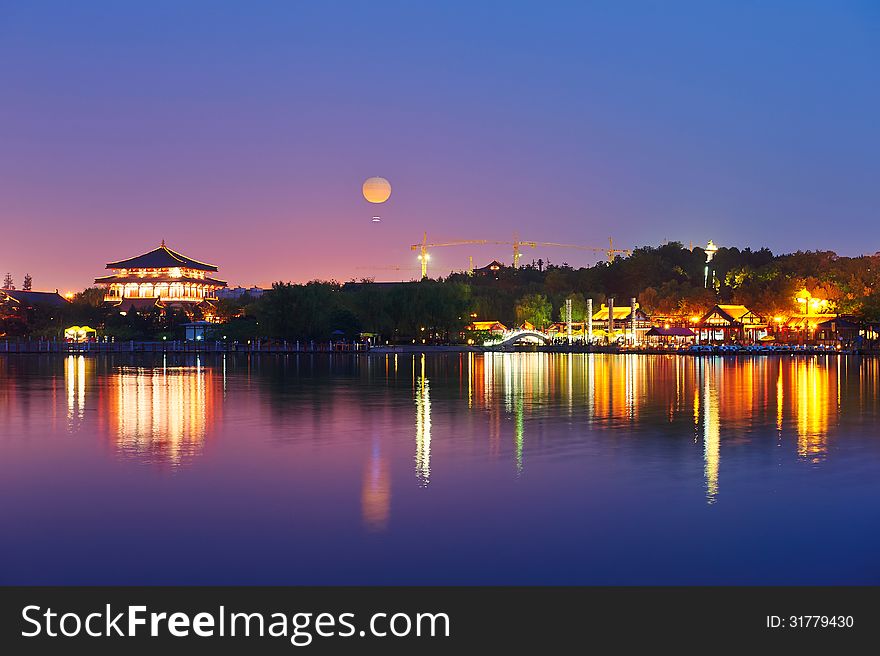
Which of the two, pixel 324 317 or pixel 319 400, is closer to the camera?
pixel 319 400

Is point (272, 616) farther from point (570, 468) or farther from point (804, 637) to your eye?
point (570, 468)

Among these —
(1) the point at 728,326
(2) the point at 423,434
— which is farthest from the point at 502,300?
(2) the point at 423,434

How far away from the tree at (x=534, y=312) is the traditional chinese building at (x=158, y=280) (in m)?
35.1

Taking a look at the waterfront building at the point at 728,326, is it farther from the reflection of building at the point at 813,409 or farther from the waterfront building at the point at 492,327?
the reflection of building at the point at 813,409

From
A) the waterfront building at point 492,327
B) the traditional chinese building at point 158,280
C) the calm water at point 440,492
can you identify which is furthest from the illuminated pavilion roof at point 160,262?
the calm water at point 440,492

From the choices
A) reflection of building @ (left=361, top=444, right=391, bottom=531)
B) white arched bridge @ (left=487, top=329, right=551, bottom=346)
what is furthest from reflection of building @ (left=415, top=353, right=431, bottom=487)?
white arched bridge @ (left=487, top=329, right=551, bottom=346)

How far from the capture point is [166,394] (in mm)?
31719

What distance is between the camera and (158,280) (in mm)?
115562

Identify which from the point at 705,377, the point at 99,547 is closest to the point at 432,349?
the point at 705,377

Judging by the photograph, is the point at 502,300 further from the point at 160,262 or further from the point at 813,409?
the point at 813,409

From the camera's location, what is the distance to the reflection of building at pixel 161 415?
17969 millimetres

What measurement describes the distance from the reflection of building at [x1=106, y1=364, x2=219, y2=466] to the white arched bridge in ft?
184

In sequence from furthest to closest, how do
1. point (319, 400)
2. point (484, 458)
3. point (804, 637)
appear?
1. point (319, 400)
2. point (484, 458)
3. point (804, 637)

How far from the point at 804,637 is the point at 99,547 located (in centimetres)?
687
